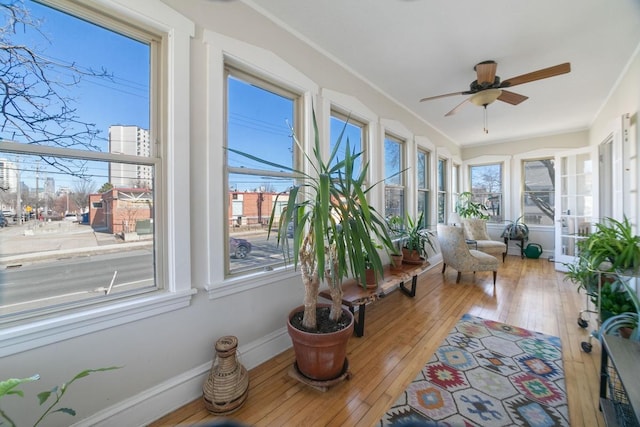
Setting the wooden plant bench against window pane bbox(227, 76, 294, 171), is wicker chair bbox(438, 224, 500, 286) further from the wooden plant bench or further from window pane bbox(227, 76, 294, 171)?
window pane bbox(227, 76, 294, 171)

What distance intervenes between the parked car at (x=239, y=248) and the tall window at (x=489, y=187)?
622 cm

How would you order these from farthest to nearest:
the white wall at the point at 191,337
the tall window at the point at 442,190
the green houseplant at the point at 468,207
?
the green houseplant at the point at 468,207 → the tall window at the point at 442,190 → the white wall at the point at 191,337

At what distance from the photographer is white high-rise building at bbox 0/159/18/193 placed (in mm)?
1169

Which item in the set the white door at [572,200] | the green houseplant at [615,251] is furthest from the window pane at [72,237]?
the white door at [572,200]

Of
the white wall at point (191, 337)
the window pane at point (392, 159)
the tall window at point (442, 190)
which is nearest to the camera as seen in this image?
the white wall at point (191, 337)

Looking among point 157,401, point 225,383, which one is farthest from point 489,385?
point 157,401

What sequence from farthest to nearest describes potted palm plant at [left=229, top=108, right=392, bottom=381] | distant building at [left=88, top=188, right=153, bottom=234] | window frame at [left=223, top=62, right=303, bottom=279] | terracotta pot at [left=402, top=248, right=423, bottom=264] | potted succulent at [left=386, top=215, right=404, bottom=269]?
terracotta pot at [left=402, top=248, right=423, bottom=264] < potted succulent at [left=386, top=215, right=404, bottom=269] < window frame at [left=223, top=62, right=303, bottom=279] < potted palm plant at [left=229, top=108, right=392, bottom=381] < distant building at [left=88, top=188, right=153, bottom=234]

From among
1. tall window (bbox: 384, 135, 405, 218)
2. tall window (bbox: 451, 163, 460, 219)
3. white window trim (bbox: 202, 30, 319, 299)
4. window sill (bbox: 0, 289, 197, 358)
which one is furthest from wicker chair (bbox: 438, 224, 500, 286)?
window sill (bbox: 0, 289, 197, 358)

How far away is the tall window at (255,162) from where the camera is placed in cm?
194

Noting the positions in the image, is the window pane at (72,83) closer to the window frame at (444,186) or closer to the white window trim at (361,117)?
the white window trim at (361,117)

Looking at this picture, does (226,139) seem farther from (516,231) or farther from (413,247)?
(516,231)

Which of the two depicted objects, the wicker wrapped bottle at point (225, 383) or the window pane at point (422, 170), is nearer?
the wicker wrapped bottle at point (225, 383)

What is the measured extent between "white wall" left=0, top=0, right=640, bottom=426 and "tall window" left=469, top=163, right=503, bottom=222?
5.62 metres

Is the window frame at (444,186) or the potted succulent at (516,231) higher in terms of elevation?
the window frame at (444,186)
